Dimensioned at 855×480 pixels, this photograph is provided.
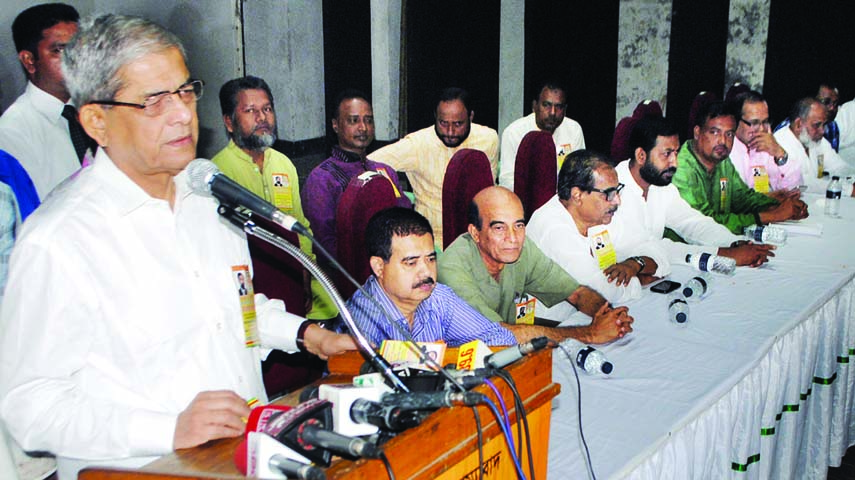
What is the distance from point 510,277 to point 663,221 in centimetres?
141

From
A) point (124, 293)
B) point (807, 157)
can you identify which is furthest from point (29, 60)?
point (807, 157)

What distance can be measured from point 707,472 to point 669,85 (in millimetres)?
6215

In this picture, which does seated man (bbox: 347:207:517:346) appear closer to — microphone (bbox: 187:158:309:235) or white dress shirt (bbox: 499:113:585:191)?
microphone (bbox: 187:158:309:235)

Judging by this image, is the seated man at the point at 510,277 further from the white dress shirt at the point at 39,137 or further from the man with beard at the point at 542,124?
the man with beard at the point at 542,124

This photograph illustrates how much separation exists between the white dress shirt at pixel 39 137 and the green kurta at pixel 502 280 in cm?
148

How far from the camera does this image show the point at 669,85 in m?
7.61

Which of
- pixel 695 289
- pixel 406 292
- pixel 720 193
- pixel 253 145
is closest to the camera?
pixel 406 292

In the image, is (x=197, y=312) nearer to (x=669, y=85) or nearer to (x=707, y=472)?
(x=707, y=472)

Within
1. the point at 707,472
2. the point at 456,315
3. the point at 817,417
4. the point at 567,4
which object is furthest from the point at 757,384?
the point at 567,4

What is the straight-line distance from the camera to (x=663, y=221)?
3729mm

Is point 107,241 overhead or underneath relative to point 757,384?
overhead

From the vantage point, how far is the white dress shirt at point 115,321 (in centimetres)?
113

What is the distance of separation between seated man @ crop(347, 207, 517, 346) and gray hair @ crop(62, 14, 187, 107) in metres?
0.98

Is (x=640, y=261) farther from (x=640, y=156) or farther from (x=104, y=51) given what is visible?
(x=104, y=51)
